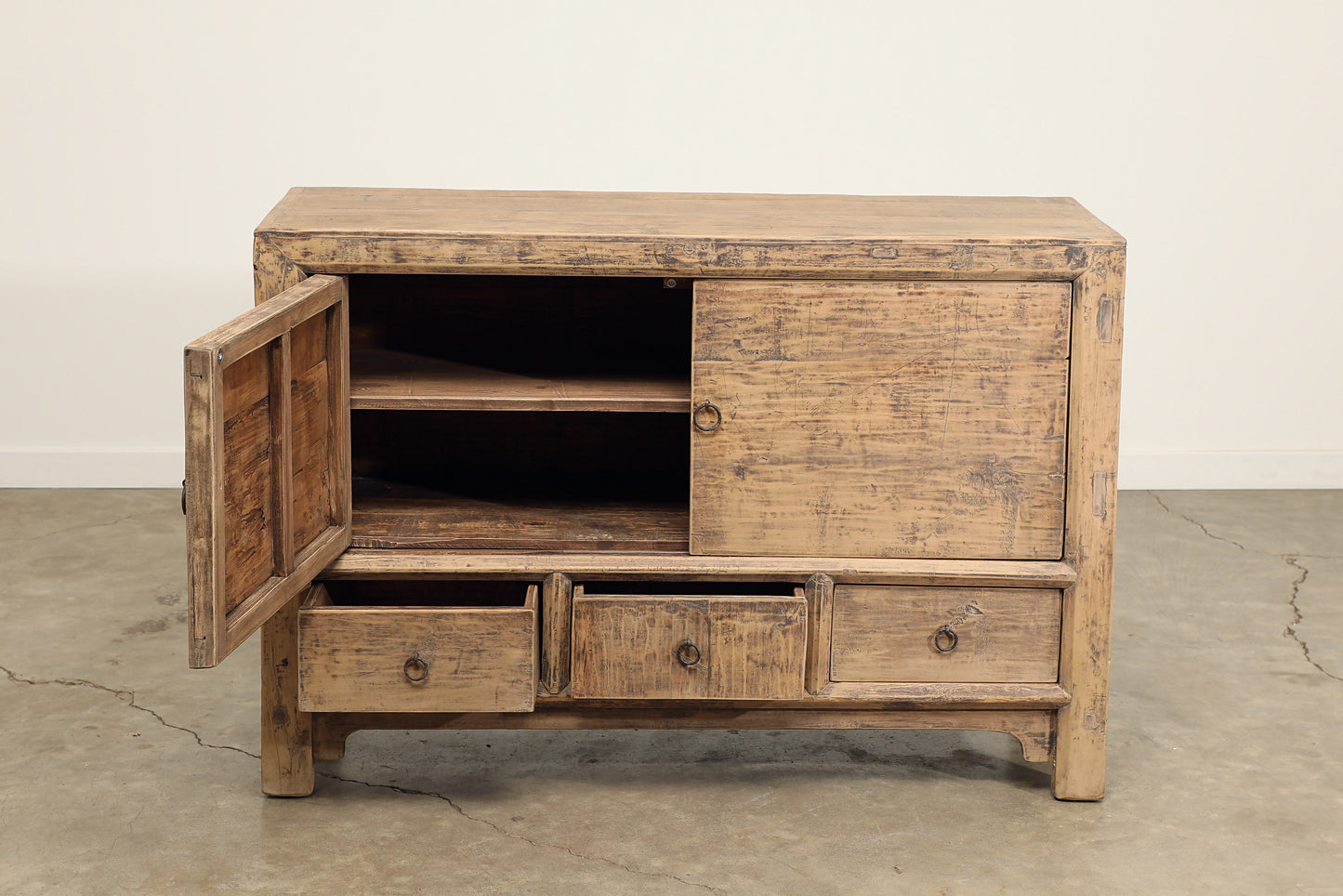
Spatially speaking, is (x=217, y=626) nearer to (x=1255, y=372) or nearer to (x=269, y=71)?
(x=269, y=71)

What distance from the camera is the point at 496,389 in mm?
2734

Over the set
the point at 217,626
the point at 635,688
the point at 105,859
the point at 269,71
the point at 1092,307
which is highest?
the point at 269,71

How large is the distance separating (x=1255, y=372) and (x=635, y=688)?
322cm

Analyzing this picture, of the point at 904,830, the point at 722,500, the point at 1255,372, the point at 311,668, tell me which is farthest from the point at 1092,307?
the point at 1255,372

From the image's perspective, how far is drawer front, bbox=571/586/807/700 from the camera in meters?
2.64

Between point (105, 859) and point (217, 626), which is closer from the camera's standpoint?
point (217, 626)

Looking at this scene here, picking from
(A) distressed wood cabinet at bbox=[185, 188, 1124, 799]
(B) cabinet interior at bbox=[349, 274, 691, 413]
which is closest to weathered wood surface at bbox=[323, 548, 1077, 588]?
(A) distressed wood cabinet at bbox=[185, 188, 1124, 799]

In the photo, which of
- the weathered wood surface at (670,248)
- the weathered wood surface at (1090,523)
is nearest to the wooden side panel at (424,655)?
the weathered wood surface at (670,248)

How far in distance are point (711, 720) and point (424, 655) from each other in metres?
0.58

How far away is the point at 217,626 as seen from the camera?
2129 mm

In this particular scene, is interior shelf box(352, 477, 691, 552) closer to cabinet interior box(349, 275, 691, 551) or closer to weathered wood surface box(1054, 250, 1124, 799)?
cabinet interior box(349, 275, 691, 551)

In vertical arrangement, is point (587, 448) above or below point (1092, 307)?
below

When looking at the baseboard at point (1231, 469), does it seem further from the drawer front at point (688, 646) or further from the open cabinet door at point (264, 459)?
the open cabinet door at point (264, 459)

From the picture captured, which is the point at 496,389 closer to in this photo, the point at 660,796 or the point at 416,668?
the point at 416,668
